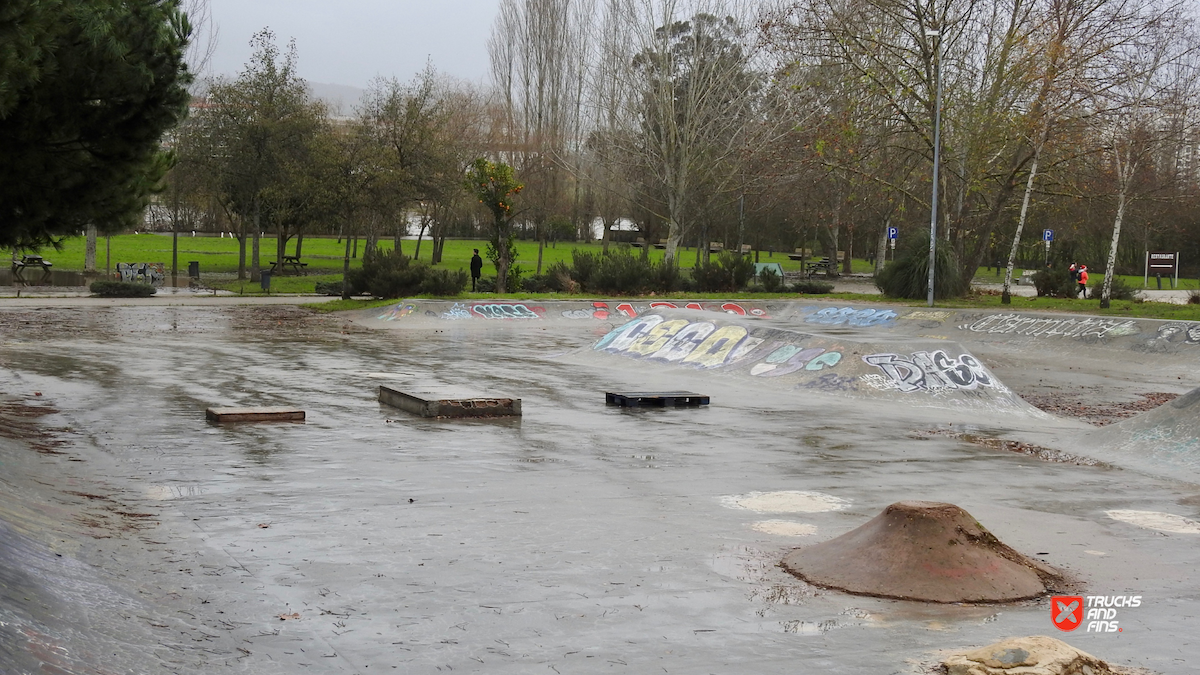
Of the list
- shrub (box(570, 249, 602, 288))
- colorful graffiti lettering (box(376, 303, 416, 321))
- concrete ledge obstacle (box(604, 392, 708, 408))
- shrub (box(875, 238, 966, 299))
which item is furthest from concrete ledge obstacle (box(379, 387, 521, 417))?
shrub (box(570, 249, 602, 288))

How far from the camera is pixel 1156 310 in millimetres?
28109

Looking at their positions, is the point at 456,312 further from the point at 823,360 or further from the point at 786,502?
the point at 786,502

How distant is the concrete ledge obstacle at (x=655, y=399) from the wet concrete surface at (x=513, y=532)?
0.40 metres

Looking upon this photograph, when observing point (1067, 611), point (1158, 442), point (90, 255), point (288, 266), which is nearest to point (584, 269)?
point (288, 266)

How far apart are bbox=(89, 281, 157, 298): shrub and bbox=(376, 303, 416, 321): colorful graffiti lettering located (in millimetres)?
8894

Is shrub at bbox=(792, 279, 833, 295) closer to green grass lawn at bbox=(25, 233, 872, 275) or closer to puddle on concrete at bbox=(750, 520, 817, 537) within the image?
green grass lawn at bbox=(25, 233, 872, 275)

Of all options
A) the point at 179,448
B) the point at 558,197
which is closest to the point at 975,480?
the point at 179,448

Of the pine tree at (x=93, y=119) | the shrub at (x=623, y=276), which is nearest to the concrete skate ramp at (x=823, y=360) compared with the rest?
the pine tree at (x=93, y=119)

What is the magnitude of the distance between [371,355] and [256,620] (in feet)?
50.3

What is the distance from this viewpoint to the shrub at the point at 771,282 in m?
39.3

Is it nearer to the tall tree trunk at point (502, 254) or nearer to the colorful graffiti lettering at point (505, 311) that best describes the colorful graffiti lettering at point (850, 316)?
the colorful graffiti lettering at point (505, 311)

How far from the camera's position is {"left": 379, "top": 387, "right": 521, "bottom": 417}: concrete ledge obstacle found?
43.5ft

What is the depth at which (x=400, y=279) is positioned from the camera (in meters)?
32.9

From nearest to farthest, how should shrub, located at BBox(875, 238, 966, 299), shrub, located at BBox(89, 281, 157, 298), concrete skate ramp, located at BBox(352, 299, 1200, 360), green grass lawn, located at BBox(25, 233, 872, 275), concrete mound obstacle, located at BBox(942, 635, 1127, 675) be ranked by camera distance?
concrete mound obstacle, located at BBox(942, 635, 1127, 675)
concrete skate ramp, located at BBox(352, 299, 1200, 360)
shrub, located at BBox(875, 238, 966, 299)
shrub, located at BBox(89, 281, 157, 298)
green grass lawn, located at BBox(25, 233, 872, 275)
